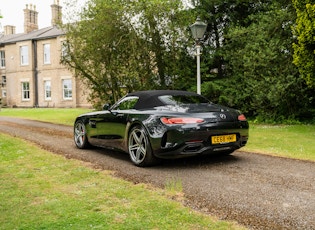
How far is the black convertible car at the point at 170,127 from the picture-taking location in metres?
5.42

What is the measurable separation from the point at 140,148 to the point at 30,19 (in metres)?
39.0

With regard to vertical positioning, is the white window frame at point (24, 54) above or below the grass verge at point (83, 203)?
above

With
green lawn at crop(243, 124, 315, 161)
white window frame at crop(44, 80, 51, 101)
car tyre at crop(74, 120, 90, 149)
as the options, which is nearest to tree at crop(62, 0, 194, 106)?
green lawn at crop(243, 124, 315, 161)

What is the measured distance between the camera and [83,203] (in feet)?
12.3

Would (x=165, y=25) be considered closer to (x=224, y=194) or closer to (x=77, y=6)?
(x=77, y=6)


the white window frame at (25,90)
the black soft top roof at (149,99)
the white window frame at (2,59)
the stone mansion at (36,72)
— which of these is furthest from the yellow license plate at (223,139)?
the white window frame at (2,59)

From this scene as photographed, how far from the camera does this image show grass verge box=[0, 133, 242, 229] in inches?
124

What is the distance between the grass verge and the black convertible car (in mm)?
903

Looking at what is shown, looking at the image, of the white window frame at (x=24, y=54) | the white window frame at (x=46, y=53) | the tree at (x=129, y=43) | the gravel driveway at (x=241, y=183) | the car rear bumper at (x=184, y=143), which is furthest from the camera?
the white window frame at (x=24, y=54)

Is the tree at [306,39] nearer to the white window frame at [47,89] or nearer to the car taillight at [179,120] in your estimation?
the car taillight at [179,120]

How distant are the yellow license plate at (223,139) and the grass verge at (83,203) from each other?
5.40 feet

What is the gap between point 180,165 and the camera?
19.6 feet

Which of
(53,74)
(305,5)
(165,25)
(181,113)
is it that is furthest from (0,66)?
(181,113)

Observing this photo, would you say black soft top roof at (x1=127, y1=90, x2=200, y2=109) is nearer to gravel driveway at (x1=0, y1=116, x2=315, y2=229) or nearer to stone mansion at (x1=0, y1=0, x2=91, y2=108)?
gravel driveway at (x1=0, y1=116, x2=315, y2=229)
